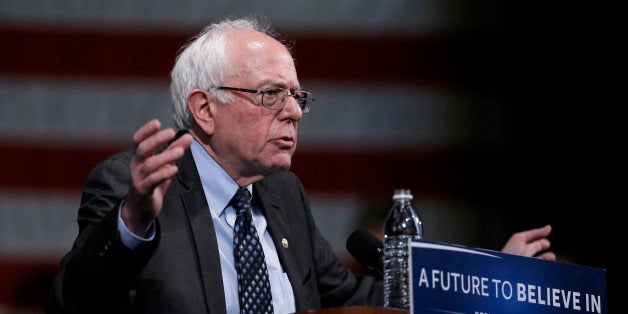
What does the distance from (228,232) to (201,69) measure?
0.41 meters

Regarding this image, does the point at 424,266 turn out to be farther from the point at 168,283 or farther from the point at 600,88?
the point at 600,88

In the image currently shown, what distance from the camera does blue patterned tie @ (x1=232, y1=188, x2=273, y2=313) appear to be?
1894mm

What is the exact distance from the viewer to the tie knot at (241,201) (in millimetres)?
2049

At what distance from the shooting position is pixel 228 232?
2004 millimetres

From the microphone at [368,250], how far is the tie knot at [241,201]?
0.87 feet

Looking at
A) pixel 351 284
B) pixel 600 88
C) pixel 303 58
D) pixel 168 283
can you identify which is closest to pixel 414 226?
pixel 351 284

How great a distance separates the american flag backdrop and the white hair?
1.30 m

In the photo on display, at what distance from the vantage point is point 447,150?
3539 mm

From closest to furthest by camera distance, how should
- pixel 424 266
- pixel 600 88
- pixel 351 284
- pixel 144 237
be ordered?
pixel 424 266
pixel 144 237
pixel 351 284
pixel 600 88

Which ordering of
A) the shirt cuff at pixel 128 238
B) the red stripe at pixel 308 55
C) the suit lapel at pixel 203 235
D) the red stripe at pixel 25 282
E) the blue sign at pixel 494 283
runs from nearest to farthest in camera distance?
the blue sign at pixel 494 283
the shirt cuff at pixel 128 238
the suit lapel at pixel 203 235
the red stripe at pixel 25 282
the red stripe at pixel 308 55

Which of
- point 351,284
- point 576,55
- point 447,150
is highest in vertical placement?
point 576,55

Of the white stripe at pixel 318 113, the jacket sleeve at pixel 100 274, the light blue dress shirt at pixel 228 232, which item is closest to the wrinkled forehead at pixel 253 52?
the light blue dress shirt at pixel 228 232

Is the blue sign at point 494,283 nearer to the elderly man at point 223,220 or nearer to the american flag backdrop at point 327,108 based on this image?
the elderly man at point 223,220

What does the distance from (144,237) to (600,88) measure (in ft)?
6.94
